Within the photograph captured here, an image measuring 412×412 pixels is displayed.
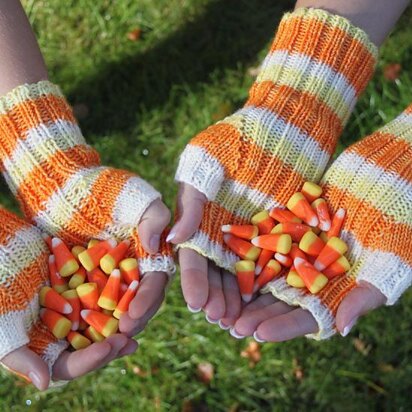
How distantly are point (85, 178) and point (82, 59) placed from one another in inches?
48.7

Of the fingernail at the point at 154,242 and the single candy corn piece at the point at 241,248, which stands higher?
the fingernail at the point at 154,242

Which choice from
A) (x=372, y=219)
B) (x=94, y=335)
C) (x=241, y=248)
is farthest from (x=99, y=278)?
(x=372, y=219)

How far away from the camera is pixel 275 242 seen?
1.80 metres

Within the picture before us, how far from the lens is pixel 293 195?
1.88 m

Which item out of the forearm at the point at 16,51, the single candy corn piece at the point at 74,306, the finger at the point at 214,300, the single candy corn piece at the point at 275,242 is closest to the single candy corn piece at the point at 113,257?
the single candy corn piece at the point at 74,306

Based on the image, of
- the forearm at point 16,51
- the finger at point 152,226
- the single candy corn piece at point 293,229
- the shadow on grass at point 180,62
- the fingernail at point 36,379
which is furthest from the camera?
the shadow on grass at point 180,62

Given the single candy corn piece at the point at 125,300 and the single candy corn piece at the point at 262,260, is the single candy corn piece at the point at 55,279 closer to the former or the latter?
the single candy corn piece at the point at 125,300

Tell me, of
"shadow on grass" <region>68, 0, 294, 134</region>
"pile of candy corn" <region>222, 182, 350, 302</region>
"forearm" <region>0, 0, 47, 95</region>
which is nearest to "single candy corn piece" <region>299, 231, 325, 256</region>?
"pile of candy corn" <region>222, 182, 350, 302</region>

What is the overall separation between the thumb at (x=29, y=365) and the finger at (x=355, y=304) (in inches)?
29.1

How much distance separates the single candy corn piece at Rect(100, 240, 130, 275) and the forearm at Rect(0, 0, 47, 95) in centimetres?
58

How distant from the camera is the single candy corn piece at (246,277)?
5.85ft

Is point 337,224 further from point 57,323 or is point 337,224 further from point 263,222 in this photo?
point 57,323

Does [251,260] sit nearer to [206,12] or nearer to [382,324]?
[382,324]

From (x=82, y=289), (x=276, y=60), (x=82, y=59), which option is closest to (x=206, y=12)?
(x=82, y=59)
